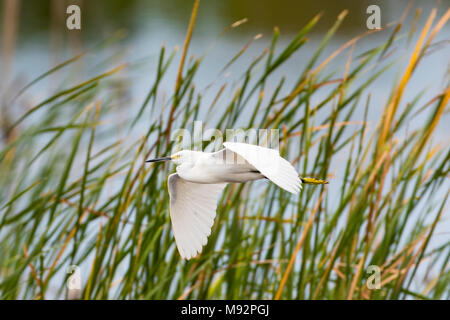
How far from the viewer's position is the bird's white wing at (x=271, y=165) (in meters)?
0.50

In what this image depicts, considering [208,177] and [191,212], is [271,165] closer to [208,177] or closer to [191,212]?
[208,177]

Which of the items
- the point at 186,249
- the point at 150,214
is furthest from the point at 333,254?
the point at 186,249

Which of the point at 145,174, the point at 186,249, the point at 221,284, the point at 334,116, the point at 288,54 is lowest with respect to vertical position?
the point at 221,284

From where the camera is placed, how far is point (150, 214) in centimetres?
113

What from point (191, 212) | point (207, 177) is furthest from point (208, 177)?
point (191, 212)

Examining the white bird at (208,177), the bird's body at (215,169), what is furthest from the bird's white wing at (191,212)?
the bird's body at (215,169)

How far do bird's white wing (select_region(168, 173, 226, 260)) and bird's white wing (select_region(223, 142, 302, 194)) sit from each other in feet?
0.60

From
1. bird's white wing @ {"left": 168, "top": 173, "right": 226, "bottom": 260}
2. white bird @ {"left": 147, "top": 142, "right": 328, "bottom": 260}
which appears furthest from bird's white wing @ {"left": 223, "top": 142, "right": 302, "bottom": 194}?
bird's white wing @ {"left": 168, "top": 173, "right": 226, "bottom": 260}

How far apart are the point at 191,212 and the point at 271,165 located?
0.26 metres

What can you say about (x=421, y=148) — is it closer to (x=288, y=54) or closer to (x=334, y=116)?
(x=334, y=116)

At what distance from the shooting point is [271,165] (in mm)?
537

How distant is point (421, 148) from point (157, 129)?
553mm
